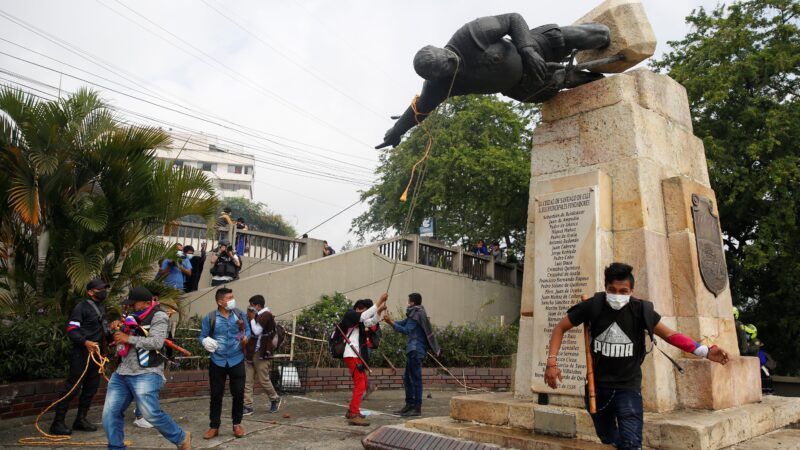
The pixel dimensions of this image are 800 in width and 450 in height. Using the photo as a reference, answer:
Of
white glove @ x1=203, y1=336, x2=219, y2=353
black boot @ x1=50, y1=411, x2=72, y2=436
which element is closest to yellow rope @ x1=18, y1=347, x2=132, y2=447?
black boot @ x1=50, y1=411, x2=72, y2=436

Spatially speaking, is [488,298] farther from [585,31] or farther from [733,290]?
[585,31]

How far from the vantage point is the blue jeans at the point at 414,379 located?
751 centimetres

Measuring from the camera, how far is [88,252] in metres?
7.77

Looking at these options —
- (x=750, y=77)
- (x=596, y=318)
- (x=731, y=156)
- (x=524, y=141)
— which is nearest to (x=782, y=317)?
(x=731, y=156)

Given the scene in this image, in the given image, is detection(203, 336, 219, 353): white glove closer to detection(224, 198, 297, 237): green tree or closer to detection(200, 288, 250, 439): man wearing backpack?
detection(200, 288, 250, 439): man wearing backpack

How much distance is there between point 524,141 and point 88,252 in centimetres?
1775

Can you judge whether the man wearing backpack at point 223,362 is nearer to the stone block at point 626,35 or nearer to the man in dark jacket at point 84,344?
the man in dark jacket at point 84,344

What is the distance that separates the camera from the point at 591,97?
5.77 m

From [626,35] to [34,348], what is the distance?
7565 mm

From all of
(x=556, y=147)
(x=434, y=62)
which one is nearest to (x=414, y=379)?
(x=556, y=147)

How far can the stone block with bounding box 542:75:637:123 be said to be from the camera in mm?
5629

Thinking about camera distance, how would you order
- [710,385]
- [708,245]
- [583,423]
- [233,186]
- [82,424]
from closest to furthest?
[583,423], [710,385], [708,245], [82,424], [233,186]

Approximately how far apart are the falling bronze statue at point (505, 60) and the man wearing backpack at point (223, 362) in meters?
2.90

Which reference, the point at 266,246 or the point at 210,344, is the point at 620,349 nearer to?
the point at 210,344
